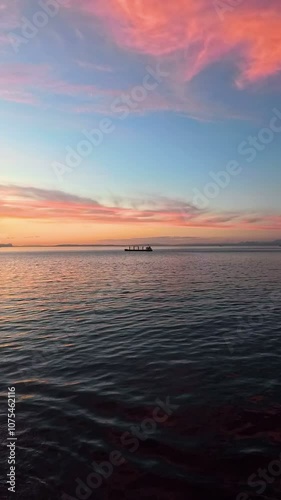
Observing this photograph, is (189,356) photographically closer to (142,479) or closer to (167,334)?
(167,334)

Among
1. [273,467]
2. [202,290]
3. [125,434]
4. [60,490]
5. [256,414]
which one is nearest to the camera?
[60,490]

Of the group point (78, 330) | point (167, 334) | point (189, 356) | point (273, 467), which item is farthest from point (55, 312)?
point (273, 467)

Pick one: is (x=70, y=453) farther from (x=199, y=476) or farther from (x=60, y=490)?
(x=199, y=476)

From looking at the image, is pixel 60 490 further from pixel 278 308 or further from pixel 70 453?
pixel 278 308

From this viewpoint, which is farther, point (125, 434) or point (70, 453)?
point (125, 434)

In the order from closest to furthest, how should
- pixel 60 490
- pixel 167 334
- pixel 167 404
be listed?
pixel 60 490 < pixel 167 404 < pixel 167 334

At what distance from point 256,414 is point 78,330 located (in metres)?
13.6

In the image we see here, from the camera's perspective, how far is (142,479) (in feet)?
24.5

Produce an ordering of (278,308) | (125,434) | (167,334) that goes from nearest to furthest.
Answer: (125,434), (167,334), (278,308)

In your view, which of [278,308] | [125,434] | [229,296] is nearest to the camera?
[125,434]

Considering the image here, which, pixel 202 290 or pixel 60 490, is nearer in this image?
pixel 60 490

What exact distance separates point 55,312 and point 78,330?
7111mm

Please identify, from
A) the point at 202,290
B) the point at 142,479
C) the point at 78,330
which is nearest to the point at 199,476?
the point at 142,479

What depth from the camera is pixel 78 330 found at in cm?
2114
